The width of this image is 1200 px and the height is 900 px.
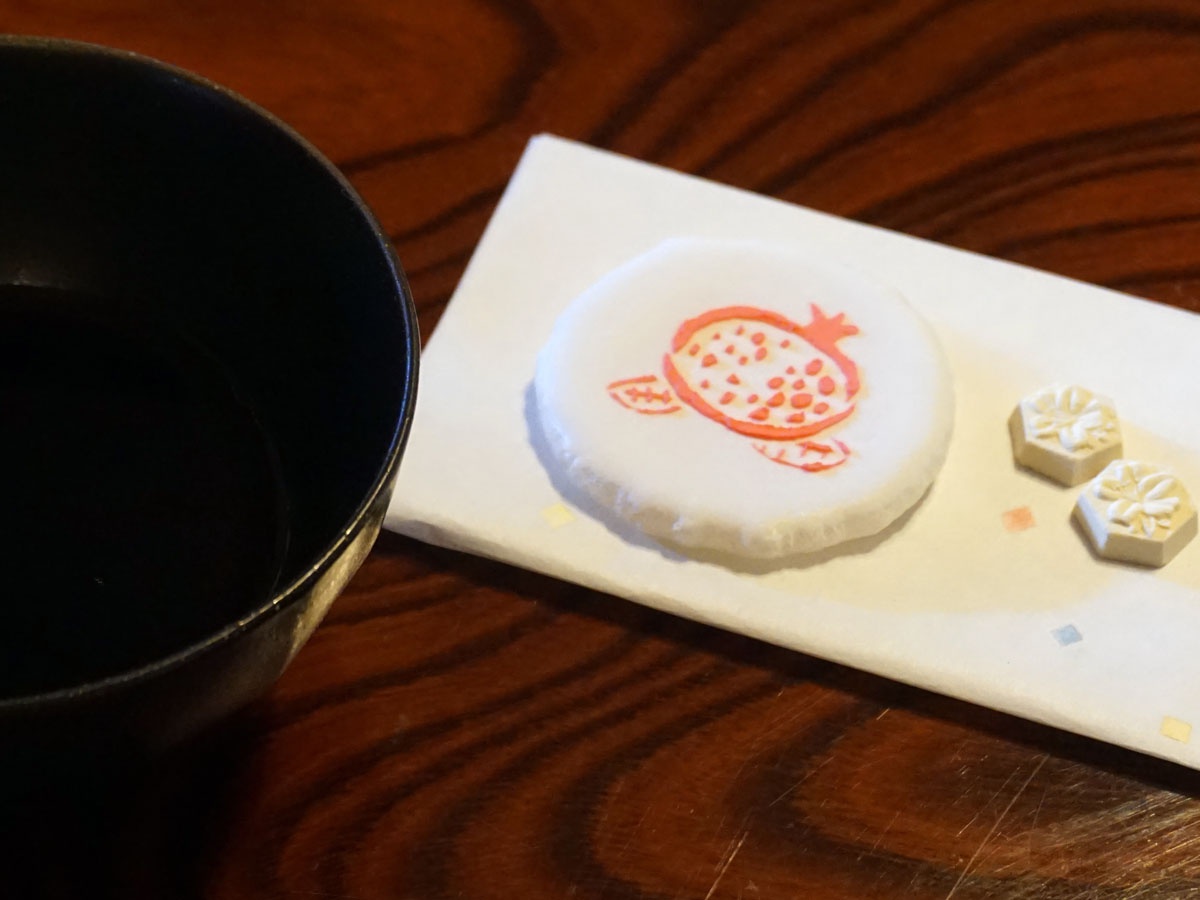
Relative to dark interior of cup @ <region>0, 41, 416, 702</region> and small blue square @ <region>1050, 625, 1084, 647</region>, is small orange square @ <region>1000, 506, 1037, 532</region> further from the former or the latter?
dark interior of cup @ <region>0, 41, 416, 702</region>

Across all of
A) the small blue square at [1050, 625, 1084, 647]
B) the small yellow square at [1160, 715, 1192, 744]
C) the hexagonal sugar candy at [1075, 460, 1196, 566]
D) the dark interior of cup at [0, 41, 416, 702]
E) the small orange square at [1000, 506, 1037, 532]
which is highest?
the hexagonal sugar candy at [1075, 460, 1196, 566]

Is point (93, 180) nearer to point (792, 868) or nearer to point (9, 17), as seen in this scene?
point (9, 17)

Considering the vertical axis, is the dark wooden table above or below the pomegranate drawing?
below

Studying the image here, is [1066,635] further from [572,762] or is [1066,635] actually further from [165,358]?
[165,358]

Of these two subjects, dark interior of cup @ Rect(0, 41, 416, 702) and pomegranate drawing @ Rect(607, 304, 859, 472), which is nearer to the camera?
dark interior of cup @ Rect(0, 41, 416, 702)

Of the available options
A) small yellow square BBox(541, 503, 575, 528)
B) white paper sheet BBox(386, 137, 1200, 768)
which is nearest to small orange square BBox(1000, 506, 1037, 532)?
white paper sheet BBox(386, 137, 1200, 768)

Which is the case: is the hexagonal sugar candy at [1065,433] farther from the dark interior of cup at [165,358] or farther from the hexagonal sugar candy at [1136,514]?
the dark interior of cup at [165,358]

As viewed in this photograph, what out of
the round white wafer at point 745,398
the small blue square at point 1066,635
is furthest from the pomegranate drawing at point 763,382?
the small blue square at point 1066,635
